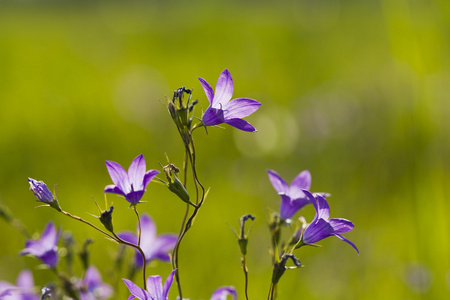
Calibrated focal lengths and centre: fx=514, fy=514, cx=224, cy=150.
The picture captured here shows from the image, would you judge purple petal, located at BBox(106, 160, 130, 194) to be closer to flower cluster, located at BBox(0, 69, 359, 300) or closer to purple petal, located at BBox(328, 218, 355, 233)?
flower cluster, located at BBox(0, 69, 359, 300)

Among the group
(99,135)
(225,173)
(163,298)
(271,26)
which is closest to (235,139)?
(225,173)

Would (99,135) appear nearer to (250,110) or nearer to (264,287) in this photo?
(264,287)

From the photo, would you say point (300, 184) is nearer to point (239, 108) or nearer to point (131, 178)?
point (239, 108)

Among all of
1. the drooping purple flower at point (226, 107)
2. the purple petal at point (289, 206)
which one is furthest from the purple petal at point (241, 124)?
the purple petal at point (289, 206)

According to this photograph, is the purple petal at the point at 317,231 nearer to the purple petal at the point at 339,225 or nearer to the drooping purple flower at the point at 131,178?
the purple petal at the point at 339,225

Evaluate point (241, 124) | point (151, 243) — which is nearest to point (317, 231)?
point (241, 124)

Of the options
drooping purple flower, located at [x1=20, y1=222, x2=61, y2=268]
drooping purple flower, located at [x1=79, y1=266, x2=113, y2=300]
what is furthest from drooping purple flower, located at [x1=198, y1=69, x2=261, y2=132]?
drooping purple flower, located at [x1=79, y1=266, x2=113, y2=300]

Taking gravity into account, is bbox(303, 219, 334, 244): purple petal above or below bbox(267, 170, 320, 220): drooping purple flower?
below
